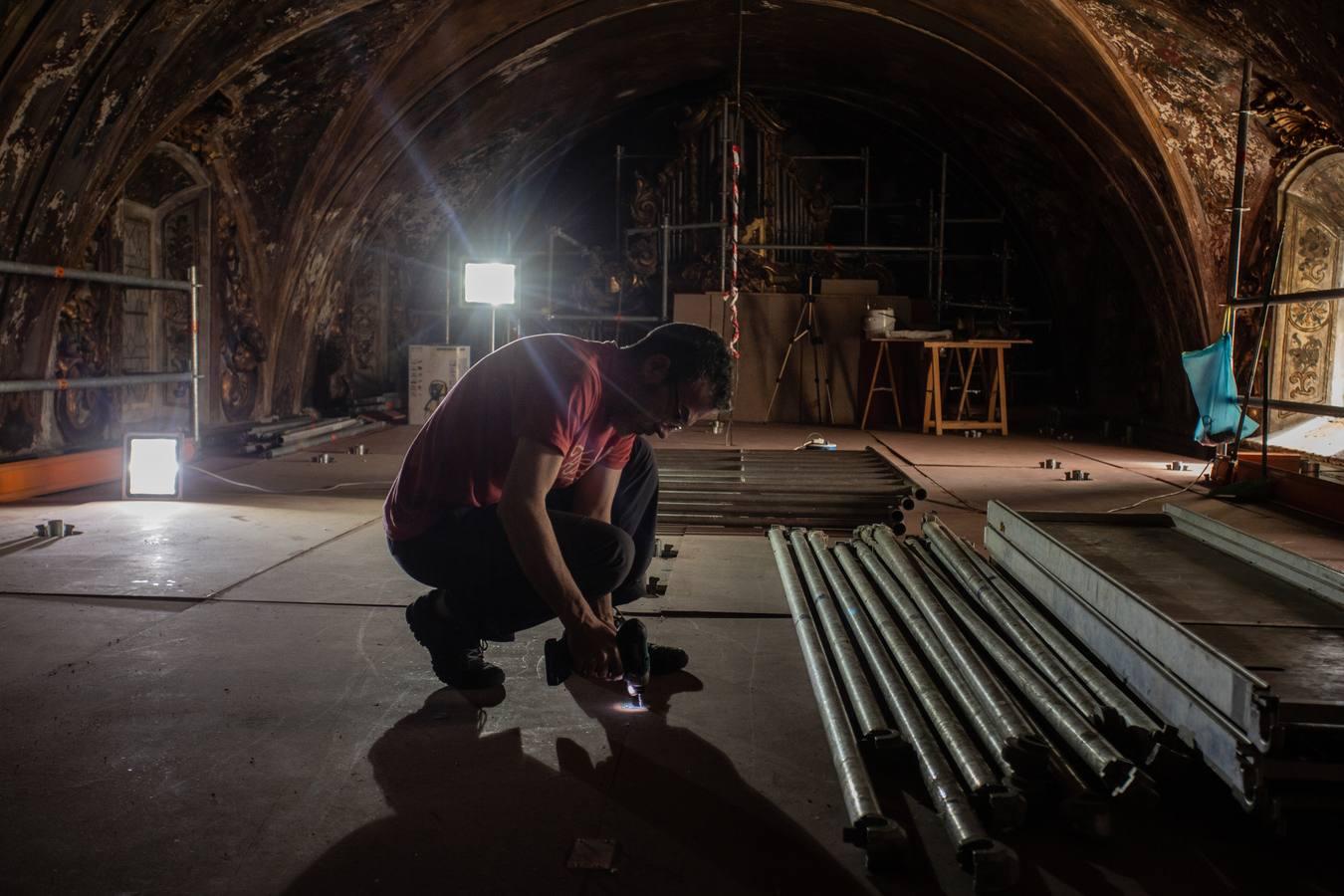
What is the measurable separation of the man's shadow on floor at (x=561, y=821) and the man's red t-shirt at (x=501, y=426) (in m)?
0.61

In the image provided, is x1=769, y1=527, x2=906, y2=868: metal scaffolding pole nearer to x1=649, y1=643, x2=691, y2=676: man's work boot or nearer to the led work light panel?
x1=649, y1=643, x2=691, y2=676: man's work boot

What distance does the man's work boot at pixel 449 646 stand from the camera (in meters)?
3.11

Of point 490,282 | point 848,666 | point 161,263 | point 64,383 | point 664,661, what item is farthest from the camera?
point 490,282

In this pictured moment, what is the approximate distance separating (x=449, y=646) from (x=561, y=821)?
0.89 m

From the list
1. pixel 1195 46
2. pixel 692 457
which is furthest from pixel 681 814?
pixel 1195 46

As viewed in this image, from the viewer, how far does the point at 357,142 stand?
11.2 m

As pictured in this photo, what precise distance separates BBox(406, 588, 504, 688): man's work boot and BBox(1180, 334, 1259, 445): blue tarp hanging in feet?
23.0

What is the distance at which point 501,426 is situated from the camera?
297 centimetres

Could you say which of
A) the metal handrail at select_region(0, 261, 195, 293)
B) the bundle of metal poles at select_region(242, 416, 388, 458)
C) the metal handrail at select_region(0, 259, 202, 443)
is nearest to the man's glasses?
the metal handrail at select_region(0, 259, 202, 443)

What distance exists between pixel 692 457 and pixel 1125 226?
7.52m

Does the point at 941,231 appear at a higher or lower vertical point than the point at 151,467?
higher

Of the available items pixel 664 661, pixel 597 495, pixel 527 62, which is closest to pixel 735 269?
pixel 527 62

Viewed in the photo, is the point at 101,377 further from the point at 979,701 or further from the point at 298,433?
the point at 979,701

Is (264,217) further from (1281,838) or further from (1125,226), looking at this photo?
(1281,838)
